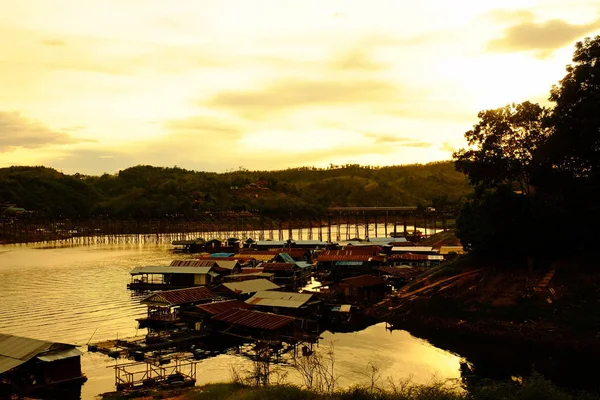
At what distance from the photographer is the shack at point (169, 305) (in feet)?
135

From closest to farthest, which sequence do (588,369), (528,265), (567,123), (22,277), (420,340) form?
(588,369)
(420,340)
(567,123)
(528,265)
(22,277)

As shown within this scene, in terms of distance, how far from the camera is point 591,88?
136 feet

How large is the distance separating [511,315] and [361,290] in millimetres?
15092

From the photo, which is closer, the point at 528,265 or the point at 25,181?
the point at 528,265

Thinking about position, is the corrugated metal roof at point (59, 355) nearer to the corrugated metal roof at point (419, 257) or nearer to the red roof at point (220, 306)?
the red roof at point (220, 306)

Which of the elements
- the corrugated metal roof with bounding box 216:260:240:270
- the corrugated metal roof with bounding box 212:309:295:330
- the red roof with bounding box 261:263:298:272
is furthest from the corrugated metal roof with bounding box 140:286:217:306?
the corrugated metal roof with bounding box 216:260:240:270

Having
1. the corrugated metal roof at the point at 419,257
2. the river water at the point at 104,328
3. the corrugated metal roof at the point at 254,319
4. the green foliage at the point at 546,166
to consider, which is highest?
the green foliage at the point at 546,166

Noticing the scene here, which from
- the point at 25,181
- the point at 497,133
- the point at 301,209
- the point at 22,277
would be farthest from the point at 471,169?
the point at 25,181

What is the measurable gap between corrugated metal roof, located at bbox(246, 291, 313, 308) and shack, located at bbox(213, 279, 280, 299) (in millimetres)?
4332

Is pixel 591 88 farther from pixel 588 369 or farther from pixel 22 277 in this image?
pixel 22 277

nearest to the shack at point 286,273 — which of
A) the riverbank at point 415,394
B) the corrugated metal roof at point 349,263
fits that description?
the corrugated metal roof at point 349,263

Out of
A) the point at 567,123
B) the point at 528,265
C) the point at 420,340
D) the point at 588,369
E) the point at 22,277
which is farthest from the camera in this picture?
the point at 22,277

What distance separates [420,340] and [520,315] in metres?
8.11

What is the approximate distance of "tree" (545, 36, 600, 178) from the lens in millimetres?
39969
